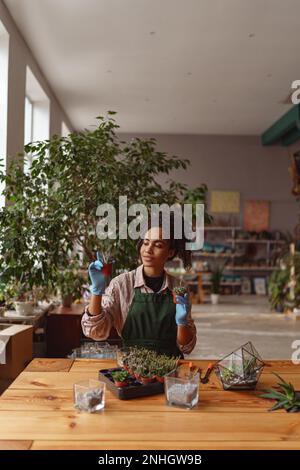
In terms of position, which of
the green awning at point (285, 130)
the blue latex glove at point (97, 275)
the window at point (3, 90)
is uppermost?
the green awning at point (285, 130)

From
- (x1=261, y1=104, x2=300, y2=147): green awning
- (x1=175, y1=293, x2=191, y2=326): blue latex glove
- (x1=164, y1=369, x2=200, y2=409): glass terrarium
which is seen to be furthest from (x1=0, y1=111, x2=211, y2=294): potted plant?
(x1=261, y1=104, x2=300, y2=147): green awning

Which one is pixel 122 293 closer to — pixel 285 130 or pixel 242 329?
pixel 242 329

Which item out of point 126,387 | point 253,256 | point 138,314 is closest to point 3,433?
point 126,387

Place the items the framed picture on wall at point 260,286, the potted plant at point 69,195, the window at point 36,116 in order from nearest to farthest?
1. the potted plant at point 69,195
2. the window at point 36,116
3. the framed picture on wall at point 260,286

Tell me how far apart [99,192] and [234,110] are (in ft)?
21.5

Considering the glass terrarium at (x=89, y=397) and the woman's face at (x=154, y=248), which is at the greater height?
the woman's face at (x=154, y=248)

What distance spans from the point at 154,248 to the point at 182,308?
0.39 meters

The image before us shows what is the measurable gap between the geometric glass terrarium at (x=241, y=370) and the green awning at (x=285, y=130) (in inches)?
299

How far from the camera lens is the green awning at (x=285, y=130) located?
29.8 feet

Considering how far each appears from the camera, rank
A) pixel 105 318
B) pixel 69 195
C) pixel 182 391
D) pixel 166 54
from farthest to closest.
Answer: pixel 166 54 → pixel 69 195 → pixel 105 318 → pixel 182 391

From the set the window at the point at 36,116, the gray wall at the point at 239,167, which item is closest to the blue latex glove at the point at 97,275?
the window at the point at 36,116

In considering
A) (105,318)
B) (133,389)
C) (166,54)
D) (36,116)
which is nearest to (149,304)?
(105,318)

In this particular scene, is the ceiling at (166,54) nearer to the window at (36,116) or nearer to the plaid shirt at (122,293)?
the window at (36,116)

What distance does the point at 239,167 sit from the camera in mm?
12109
